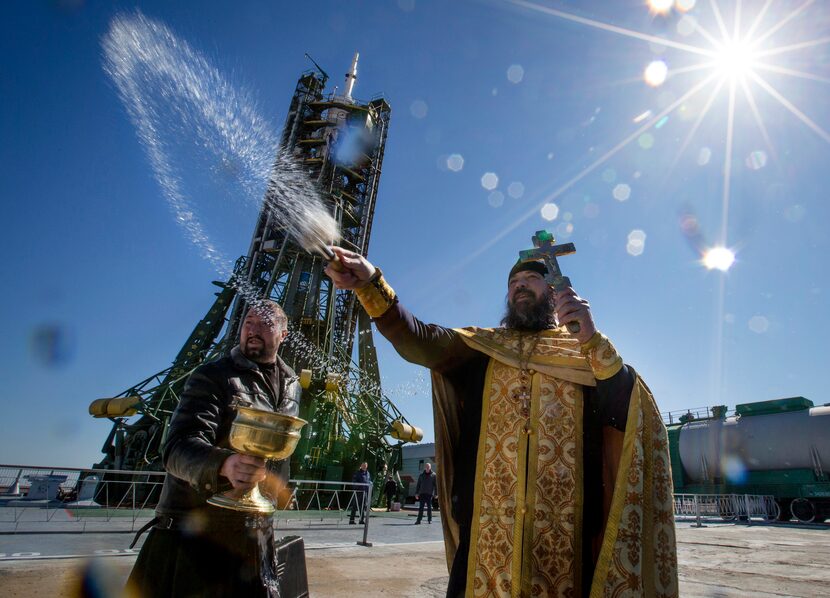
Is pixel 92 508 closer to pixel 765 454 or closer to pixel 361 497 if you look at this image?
pixel 361 497

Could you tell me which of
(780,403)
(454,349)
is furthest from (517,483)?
(780,403)

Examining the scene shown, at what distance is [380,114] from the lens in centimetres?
2762

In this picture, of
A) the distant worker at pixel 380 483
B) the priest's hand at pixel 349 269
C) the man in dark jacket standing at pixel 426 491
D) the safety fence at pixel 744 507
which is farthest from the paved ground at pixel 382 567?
the safety fence at pixel 744 507

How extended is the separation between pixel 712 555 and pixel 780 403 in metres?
16.3

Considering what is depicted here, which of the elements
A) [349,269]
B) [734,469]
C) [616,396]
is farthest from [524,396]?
[734,469]

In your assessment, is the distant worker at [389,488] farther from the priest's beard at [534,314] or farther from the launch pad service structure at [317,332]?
the priest's beard at [534,314]

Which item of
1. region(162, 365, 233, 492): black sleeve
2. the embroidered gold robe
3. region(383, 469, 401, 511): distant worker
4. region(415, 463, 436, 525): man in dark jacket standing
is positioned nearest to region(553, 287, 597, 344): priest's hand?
the embroidered gold robe

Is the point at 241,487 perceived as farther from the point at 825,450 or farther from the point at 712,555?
the point at 825,450

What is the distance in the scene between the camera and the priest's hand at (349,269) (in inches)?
73.6

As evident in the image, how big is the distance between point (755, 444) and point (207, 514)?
23822mm

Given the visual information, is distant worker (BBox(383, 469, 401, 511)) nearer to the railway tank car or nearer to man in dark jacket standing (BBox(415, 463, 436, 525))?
man in dark jacket standing (BBox(415, 463, 436, 525))

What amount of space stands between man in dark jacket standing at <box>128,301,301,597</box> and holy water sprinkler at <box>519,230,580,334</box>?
1.37m

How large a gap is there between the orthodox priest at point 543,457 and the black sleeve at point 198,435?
813 mm

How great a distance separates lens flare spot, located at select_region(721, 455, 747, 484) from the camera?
19312mm
